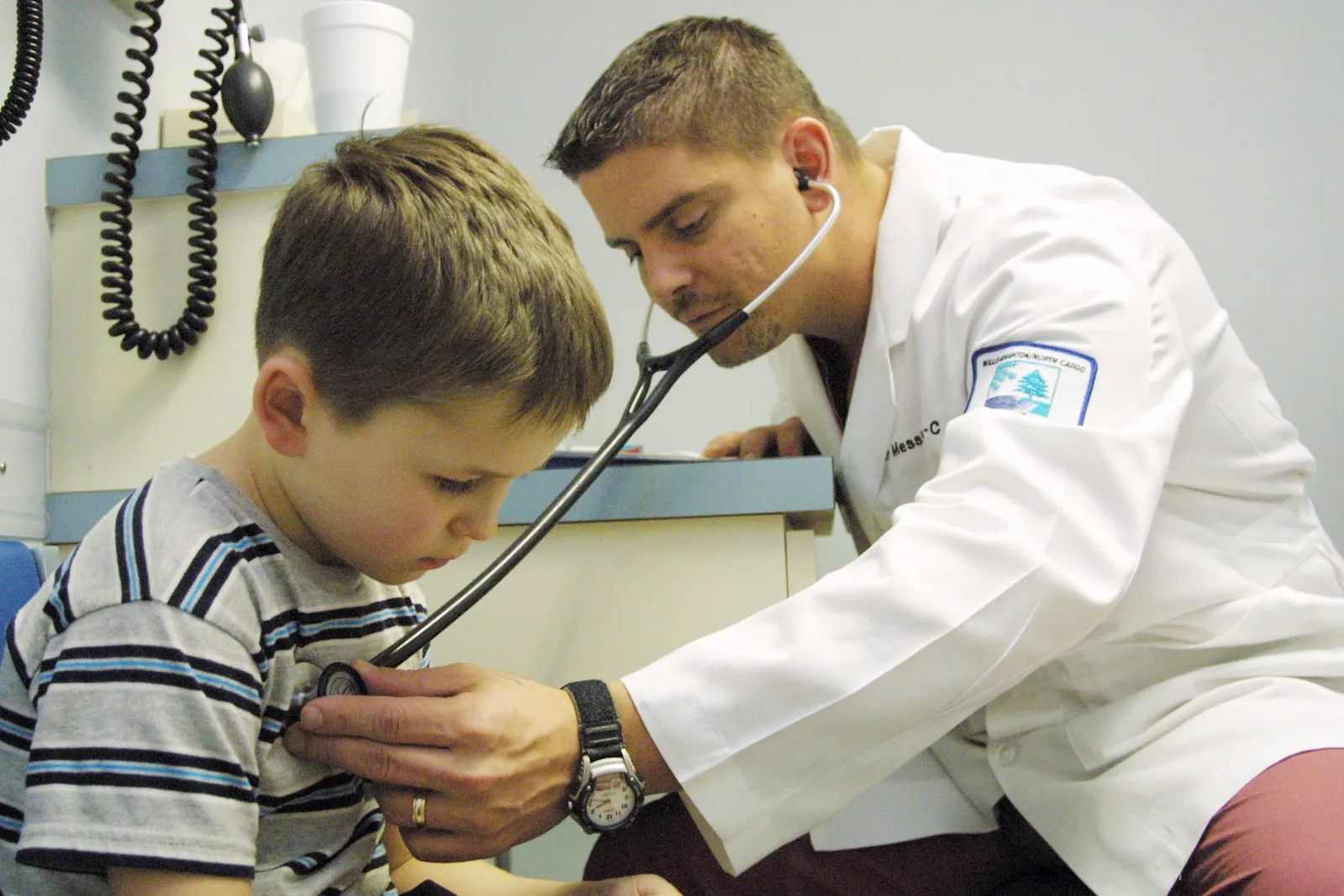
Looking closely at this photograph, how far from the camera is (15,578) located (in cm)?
81

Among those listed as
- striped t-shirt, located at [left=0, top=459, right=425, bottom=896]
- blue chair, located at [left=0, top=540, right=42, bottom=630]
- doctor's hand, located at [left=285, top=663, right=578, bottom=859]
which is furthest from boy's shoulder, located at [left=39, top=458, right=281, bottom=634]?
blue chair, located at [left=0, top=540, right=42, bottom=630]

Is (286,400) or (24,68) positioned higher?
(24,68)

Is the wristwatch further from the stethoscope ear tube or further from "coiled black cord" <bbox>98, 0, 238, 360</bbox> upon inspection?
"coiled black cord" <bbox>98, 0, 238, 360</bbox>

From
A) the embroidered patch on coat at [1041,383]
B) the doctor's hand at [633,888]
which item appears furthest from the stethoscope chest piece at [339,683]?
the embroidered patch on coat at [1041,383]

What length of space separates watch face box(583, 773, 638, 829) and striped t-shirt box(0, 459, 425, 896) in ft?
0.52

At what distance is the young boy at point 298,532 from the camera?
1.75 feet

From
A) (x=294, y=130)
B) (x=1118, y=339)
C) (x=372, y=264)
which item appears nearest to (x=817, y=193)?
(x=1118, y=339)

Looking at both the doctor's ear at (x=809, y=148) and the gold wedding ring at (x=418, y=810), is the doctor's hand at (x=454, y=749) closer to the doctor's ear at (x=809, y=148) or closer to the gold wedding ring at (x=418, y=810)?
the gold wedding ring at (x=418, y=810)

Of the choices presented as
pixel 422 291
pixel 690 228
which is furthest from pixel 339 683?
pixel 690 228

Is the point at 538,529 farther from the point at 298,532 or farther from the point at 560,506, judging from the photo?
the point at 298,532

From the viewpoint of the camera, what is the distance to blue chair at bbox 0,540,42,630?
80cm

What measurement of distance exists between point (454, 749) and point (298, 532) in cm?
18

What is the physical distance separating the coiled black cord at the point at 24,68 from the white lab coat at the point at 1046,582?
2.38 feet

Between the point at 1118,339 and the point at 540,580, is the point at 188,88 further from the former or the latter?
the point at 1118,339
